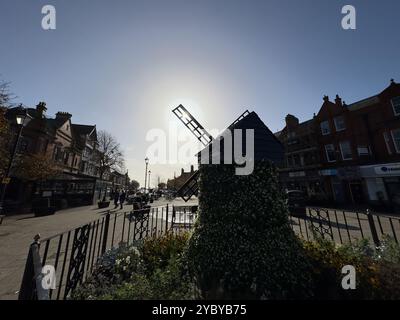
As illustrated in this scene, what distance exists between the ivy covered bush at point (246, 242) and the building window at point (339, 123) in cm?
2555

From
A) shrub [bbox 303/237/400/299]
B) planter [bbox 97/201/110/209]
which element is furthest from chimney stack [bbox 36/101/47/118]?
shrub [bbox 303/237/400/299]

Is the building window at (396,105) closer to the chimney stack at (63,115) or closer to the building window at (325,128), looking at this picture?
the building window at (325,128)

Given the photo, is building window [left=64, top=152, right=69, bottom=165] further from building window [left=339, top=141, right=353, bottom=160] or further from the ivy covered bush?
building window [left=339, top=141, right=353, bottom=160]

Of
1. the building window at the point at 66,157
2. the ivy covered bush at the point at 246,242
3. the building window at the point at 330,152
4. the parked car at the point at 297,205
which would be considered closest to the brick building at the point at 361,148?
the building window at the point at 330,152

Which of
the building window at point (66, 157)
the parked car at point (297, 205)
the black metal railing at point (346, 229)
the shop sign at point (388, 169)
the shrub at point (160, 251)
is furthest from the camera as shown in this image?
the building window at point (66, 157)

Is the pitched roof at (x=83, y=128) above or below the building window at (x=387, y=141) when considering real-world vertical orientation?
above

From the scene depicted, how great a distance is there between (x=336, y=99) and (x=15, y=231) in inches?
1307

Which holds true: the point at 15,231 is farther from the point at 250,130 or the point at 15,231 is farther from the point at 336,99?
the point at 336,99

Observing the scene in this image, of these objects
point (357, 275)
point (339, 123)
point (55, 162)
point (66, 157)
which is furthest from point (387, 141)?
point (66, 157)

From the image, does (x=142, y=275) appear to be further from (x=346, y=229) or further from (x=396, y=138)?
(x=396, y=138)

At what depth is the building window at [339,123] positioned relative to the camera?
23500 millimetres
